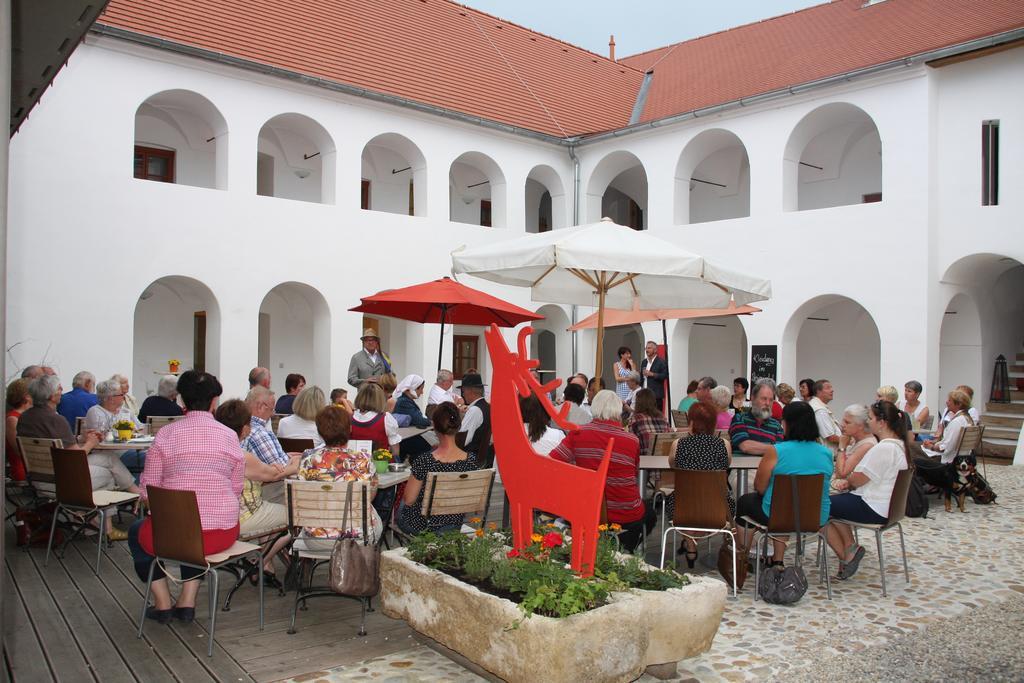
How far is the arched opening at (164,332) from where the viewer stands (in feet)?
51.4

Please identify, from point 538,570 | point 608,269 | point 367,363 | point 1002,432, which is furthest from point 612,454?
point 1002,432

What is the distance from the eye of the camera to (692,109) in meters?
16.1

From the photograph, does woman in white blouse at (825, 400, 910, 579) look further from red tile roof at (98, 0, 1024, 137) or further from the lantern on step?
the lantern on step

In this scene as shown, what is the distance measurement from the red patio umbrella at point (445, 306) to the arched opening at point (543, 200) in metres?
8.07

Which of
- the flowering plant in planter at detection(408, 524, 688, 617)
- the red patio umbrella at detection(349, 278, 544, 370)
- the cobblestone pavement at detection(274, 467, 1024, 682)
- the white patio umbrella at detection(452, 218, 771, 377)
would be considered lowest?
the cobblestone pavement at detection(274, 467, 1024, 682)

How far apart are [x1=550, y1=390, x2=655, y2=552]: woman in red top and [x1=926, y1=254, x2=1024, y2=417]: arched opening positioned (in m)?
10.9

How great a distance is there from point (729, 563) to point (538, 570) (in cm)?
240

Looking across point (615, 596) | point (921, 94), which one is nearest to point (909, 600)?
point (615, 596)

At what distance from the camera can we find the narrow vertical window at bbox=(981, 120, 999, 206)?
43.8ft

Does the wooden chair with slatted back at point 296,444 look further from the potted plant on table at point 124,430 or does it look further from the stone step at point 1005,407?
the stone step at point 1005,407

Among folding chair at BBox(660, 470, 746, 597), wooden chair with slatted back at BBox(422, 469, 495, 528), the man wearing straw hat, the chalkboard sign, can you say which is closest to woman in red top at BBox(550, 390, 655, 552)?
folding chair at BBox(660, 470, 746, 597)

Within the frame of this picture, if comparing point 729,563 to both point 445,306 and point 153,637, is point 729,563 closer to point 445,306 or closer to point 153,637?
point 153,637

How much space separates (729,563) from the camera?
587 cm

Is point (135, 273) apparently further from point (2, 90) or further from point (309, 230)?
point (2, 90)
